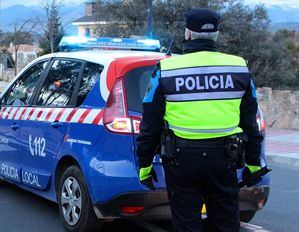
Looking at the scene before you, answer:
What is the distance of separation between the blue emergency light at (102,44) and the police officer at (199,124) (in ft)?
9.18

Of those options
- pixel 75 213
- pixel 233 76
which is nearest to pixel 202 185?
pixel 233 76

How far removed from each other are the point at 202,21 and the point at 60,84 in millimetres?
2494

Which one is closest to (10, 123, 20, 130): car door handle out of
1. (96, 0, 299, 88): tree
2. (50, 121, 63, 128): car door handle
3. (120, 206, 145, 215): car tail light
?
(50, 121, 63, 128): car door handle

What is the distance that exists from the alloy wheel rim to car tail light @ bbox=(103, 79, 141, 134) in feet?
2.28

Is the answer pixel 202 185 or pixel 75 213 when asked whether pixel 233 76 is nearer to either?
pixel 202 185

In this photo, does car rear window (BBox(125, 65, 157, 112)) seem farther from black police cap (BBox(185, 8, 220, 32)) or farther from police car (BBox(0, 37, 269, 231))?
black police cap (BBox(185, 8, 220, 32))

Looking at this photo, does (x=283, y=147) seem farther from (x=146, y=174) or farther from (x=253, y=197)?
(x=146, y=174)

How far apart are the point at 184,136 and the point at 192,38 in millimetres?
599

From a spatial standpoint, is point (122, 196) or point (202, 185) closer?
point (202, 185)

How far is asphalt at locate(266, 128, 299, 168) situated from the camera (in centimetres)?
1067

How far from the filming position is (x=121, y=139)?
4.48m

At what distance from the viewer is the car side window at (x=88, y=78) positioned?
4.92 m

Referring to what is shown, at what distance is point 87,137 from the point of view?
4730 millimetres

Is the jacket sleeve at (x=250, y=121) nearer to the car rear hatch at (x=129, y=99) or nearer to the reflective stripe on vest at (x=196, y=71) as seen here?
the reflective stripe on vest at (x=196, y=71)
